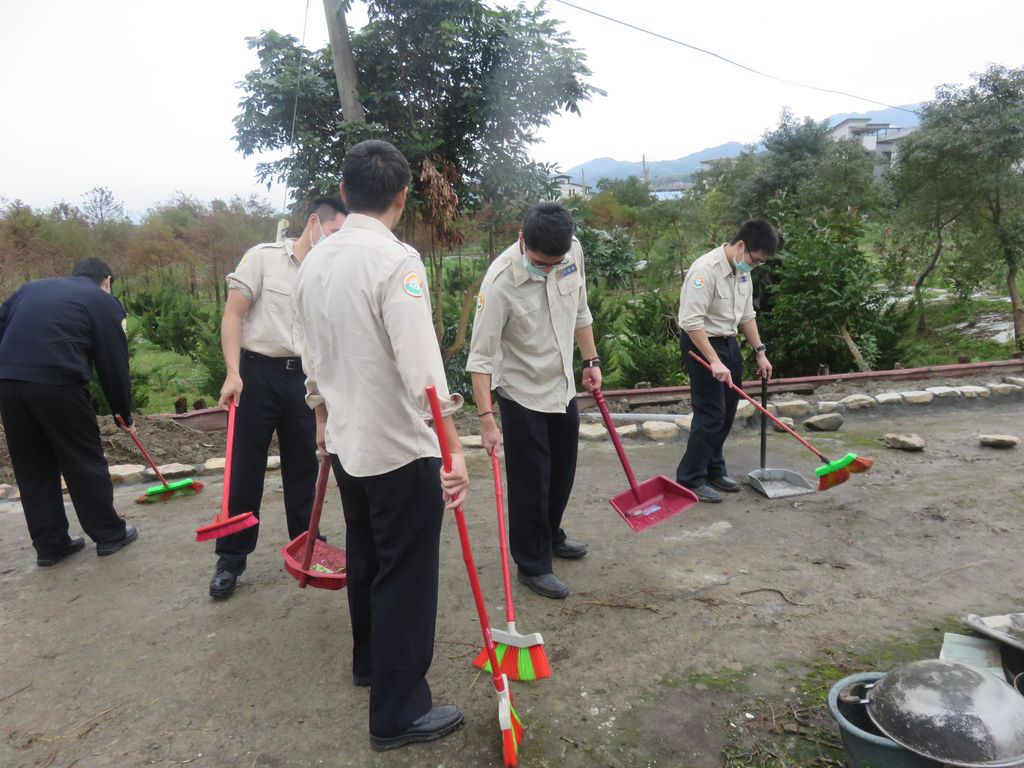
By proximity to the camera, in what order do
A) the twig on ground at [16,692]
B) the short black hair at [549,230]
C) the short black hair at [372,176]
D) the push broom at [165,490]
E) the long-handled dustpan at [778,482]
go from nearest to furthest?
the short black hair at [372,176]
the twig on ground at [16,692]
the short black hair at [549,230]
the long-handled dustpan at [778,482]
the push broom at [165,490]

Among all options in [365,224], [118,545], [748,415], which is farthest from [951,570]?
[118,545]

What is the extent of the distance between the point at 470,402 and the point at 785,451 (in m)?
3.67

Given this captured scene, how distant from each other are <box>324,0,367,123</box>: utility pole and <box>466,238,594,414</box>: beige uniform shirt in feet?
11.8

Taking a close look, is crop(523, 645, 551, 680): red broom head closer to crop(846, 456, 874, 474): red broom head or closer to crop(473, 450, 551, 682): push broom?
crop(473, 450, 551, 682): push broom

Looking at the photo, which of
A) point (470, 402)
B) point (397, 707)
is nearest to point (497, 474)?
point (397, 707)

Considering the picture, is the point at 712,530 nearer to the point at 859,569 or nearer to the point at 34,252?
the point at 859,569

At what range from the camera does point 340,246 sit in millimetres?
1944

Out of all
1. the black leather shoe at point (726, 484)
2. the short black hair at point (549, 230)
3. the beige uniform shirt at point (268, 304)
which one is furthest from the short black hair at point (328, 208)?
the black leather shoe at point (726, 484)

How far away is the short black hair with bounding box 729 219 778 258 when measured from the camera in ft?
13.6

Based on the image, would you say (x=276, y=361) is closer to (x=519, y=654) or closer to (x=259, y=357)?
(x=259, y=357)

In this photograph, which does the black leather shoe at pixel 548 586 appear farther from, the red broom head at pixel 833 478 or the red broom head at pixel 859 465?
A: the red broom head at pixel 859 465

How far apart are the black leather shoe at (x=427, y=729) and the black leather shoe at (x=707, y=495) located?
2.49 m

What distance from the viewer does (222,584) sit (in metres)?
3.13

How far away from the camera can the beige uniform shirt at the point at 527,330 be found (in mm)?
2896
